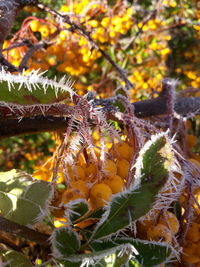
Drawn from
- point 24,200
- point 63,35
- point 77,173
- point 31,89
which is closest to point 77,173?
point 77,173

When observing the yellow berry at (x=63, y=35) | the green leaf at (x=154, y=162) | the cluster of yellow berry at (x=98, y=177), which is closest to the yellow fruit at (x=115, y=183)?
the cluster of yellow berry at (x=98, y=177)

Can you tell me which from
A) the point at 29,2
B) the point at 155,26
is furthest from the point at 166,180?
the point at 155,26

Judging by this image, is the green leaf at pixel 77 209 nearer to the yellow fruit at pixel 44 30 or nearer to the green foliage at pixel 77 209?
the green foliage at pixel 77 209

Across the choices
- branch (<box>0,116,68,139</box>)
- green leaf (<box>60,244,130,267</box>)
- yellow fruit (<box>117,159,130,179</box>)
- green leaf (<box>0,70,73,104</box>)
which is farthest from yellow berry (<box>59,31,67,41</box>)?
green leaf (<box>60,244,130,267</box>)

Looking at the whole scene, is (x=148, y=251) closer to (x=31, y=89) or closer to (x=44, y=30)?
(x=31, y=89)

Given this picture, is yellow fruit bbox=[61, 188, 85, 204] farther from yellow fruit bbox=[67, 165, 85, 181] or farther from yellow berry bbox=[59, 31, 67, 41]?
yellow berry bbox=[59, 31, 67, 41]

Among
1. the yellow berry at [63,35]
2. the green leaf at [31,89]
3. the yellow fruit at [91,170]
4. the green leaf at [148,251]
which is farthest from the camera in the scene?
the yellow berry at [63,35]
